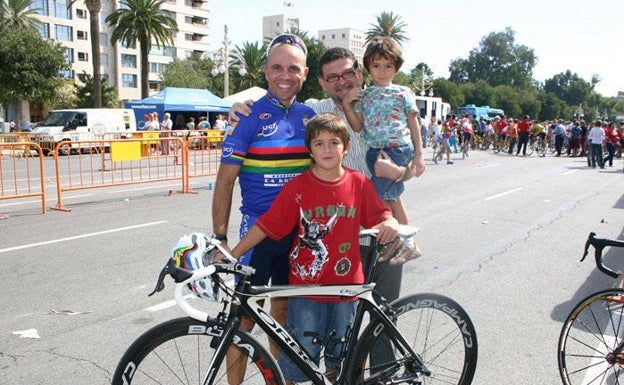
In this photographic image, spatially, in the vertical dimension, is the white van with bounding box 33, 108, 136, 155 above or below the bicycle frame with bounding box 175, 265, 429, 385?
above

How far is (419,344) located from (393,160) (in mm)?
1094

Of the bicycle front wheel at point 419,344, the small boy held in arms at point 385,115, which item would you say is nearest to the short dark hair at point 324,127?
the small boy held in arms at point 385,115

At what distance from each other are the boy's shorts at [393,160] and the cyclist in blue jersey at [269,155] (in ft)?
1.65

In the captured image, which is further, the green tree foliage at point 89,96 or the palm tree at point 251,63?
the palm tree at point 251,63

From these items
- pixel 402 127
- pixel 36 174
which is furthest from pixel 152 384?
pixel 36 174

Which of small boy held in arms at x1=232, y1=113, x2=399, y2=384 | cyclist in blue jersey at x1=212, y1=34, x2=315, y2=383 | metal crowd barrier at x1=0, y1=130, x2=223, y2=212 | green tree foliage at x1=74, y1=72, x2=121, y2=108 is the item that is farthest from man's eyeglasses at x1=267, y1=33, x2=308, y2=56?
green tree foliage at x1=74, y1=72, x2=121, y2=108

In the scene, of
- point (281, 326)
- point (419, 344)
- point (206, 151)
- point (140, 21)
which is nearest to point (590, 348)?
point (419, 344)

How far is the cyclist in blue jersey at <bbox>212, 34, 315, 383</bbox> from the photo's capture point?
292cm

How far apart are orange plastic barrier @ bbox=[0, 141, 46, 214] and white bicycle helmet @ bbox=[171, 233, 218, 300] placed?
26.1 feet

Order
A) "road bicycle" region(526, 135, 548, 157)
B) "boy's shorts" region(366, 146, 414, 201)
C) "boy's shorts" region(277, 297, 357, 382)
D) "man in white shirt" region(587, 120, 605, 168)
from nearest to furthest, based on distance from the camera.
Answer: "boy's shorts" region(277, 297, 357, 382), "boy's shorts" region(366, 146, 414, 201), "man in white shirt" region(587, 120, 605, 168), "road bicycle" region(526, 135, 548, 157)

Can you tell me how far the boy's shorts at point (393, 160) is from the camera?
3.35 metres

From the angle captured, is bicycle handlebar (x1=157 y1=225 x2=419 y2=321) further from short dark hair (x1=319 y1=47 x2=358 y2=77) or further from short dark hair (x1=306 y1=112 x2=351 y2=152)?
short dark hair (x1=319 y1=47 x2=358 y2=77)

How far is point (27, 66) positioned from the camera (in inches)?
1524

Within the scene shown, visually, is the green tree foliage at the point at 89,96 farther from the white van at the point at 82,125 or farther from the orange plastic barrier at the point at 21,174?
the orange plastic barrier at the point at 21,174
